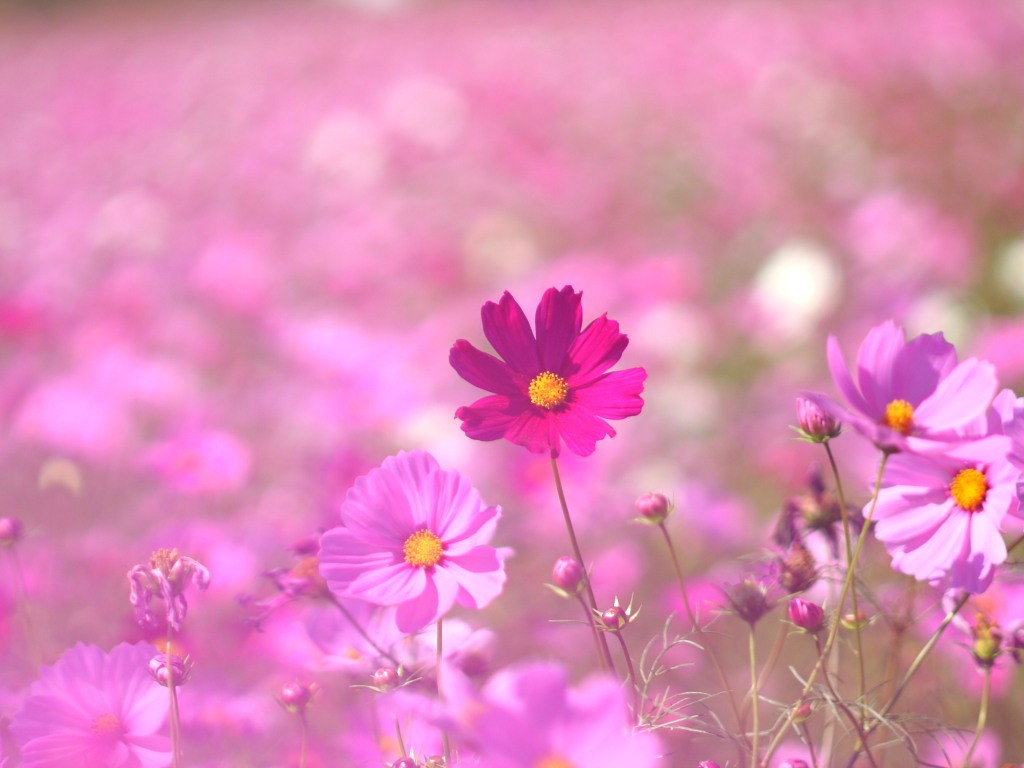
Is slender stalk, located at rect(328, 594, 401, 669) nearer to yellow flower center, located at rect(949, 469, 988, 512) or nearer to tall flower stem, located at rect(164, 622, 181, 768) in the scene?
tall flower stem, located at rect(164, 622, 181, 768)

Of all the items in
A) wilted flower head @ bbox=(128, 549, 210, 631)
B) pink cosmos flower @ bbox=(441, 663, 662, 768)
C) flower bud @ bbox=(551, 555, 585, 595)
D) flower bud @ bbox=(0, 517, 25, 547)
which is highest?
flower bud @ bbox=(0, 517, 25, 547)

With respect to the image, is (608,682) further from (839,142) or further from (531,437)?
(839,142)

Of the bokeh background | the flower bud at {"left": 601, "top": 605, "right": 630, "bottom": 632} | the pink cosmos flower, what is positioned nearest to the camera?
the pink cosmos flower

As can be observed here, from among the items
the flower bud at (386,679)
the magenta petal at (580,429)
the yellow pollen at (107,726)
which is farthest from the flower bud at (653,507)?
the yellow pollen at (107,726)

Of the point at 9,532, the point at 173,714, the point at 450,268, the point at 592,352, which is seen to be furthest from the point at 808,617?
the point at 450,268

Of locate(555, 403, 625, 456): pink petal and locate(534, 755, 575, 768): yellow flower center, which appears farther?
locate(555, 403, 625, 456): pink petal

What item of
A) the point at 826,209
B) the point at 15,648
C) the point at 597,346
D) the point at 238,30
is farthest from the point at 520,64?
the point at 597,346

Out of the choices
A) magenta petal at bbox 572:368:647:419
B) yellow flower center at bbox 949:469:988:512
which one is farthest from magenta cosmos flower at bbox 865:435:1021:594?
magenta petal at bbox 572:368:647:419
